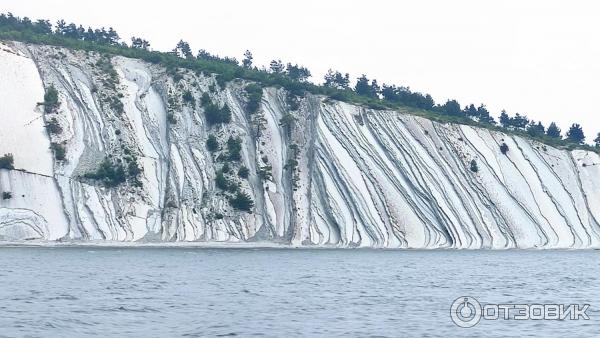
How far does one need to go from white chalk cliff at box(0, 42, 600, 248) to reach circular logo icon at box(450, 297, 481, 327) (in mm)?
38118

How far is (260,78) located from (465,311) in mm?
64984

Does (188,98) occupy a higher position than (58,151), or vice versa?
(188,98)

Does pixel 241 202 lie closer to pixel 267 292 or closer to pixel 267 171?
pixel 267 171

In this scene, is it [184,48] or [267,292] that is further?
[184,48]

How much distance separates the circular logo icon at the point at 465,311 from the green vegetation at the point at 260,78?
173ft

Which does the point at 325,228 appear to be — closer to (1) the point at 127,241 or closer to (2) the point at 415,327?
(1) the point at 127,241

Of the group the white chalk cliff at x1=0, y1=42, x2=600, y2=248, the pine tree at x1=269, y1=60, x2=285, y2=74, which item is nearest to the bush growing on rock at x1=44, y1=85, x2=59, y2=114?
the white chalk cliff at x1=0, y1=42, x2=600, y2=248

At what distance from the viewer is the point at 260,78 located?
99875 millimetres

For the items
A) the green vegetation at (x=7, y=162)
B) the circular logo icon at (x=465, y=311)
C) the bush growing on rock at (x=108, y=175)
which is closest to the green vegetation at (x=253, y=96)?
the bush growing on rock at (x=108, y=175)

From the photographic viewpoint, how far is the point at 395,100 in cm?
11319

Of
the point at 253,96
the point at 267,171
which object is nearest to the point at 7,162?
the point at 267,171

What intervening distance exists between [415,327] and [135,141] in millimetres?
56052

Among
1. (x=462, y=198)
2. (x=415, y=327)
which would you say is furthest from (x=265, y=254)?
(x=415, y=327)

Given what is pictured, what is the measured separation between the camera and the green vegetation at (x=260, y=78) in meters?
96.9
